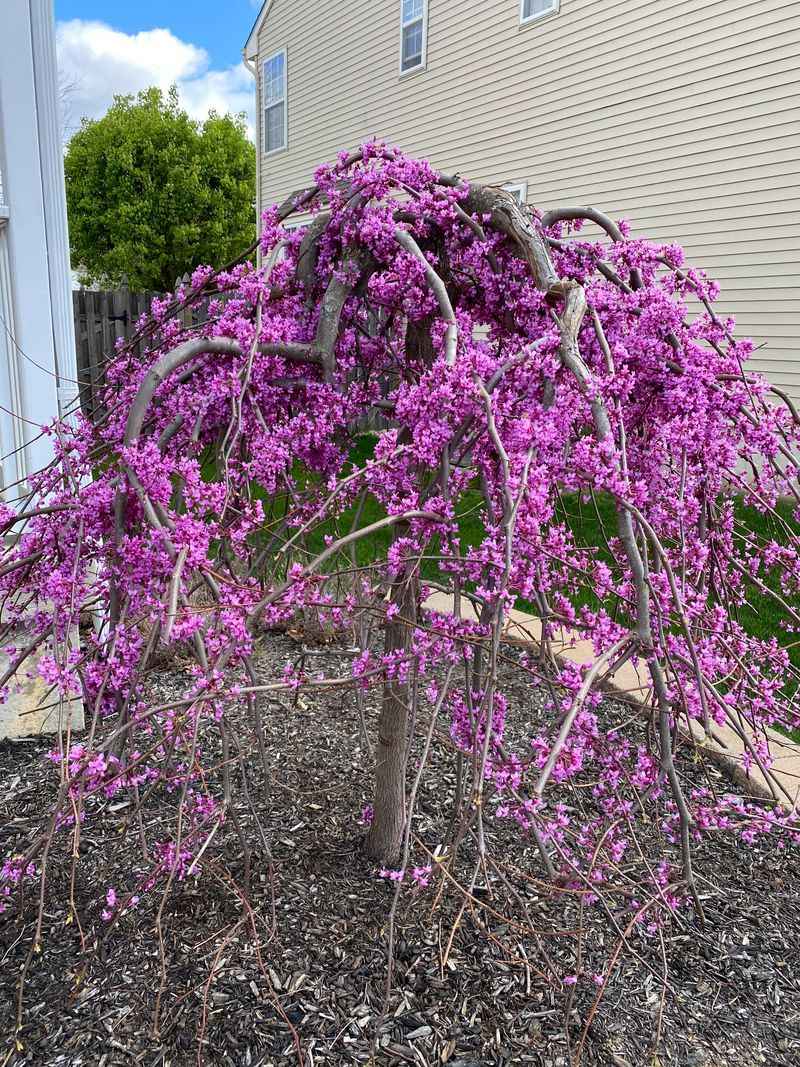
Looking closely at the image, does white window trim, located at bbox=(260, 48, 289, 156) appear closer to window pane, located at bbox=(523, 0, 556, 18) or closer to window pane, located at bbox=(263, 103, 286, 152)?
window pane, located at bbox=(263, 103, 286, 152)

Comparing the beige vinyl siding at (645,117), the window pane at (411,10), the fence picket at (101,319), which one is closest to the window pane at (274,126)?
the beige vinyl siding at (645,117)

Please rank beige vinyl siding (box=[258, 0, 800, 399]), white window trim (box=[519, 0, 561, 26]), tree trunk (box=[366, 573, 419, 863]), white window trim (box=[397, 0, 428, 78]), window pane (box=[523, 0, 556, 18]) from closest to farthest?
tree trunk (box=[366, 573, 419, 863])
beige vinyl siding (box=[258, 0, 800, 399])
white window trim (box=[519, 0, 561, 26])
window pane (box=[523, 0, 556, 18])
white window trim (box=[397, 0, 428, 78])

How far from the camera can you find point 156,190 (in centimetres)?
2519

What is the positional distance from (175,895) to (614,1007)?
43.0 inches

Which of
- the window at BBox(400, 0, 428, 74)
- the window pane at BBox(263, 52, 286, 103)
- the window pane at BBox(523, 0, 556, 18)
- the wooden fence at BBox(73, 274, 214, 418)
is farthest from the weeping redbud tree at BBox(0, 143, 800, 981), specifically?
the window pane at BBox(263, 52, 286, 103)

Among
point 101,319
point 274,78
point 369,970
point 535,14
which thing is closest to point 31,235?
point 369,970

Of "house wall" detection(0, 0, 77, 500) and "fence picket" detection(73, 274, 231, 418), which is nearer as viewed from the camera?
"house wall" detection(0, 0, 77, 500)

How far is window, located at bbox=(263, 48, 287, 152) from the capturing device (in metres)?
13.9

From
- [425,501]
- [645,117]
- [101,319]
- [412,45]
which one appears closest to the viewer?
[425,501]

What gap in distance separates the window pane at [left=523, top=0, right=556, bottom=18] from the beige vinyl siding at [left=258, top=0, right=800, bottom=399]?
0.13 m

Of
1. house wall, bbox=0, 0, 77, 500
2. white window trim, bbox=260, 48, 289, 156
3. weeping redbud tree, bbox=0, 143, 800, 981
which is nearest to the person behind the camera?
weeping redbud tree, bbox=0, 143, 800, 981

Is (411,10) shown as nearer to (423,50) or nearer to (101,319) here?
(423,50)

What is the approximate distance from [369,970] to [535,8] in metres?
10.2

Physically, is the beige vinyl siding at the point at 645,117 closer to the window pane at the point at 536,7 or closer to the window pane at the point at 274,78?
the window pane at the point at 536,7
